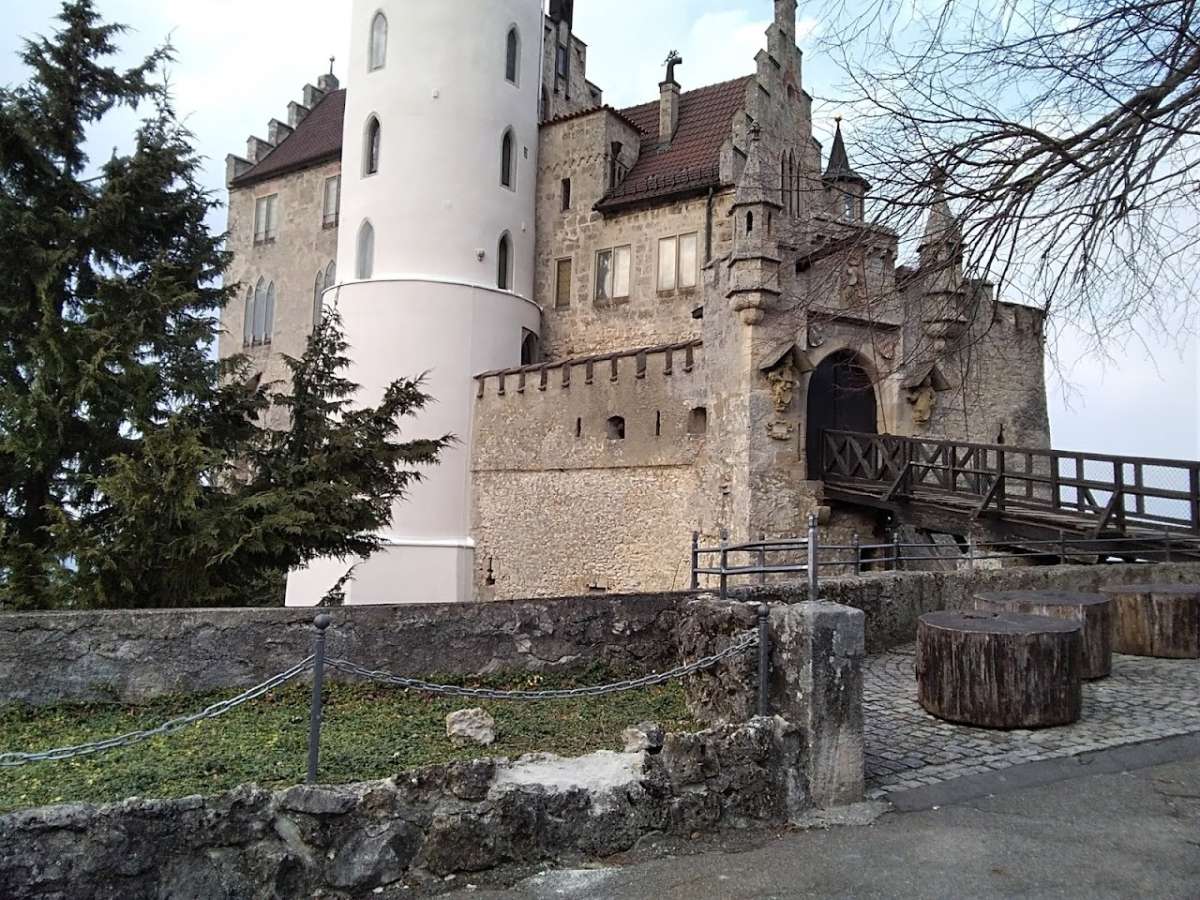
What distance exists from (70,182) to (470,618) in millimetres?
12253

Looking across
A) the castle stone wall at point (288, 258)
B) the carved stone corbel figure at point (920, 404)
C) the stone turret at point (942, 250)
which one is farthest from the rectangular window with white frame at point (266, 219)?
the stone turret at point (942, 250)

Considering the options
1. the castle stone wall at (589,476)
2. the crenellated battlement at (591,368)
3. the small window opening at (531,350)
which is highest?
the small window opening at (531,350)

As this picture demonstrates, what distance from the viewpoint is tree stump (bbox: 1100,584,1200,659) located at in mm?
Result: 9477

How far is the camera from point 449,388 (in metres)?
24.8

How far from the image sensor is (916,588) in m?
10.2

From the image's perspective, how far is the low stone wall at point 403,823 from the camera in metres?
3.51

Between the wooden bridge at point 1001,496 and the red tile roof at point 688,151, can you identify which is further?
the red tile roof at point 688,151

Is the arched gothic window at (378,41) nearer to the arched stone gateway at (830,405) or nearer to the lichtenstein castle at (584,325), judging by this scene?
the lichtenstein castle at (584,325)

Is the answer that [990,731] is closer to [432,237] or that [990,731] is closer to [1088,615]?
[1088,615]

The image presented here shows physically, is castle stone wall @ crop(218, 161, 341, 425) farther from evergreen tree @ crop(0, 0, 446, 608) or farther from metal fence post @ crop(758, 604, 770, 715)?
metal fence post @ crop(758, 604, 770, 715)

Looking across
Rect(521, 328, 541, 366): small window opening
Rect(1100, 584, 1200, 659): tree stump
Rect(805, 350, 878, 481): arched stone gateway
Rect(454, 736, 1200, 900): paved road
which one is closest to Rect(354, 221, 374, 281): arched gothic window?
Rect(521, 328, 541, 366): small window opening

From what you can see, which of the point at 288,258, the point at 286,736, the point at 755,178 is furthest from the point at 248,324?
the point at 286,736

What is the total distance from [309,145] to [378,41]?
371 inches

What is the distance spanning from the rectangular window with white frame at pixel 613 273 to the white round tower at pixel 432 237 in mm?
2284
